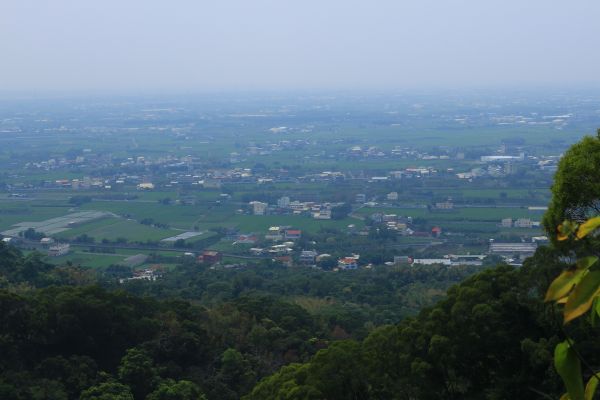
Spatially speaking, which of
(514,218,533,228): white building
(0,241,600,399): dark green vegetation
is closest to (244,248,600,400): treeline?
(0,241,600,399): dark green vegetation

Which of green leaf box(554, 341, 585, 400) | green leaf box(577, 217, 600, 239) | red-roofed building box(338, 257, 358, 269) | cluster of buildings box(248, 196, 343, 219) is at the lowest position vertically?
cluster of buildings box(248, 196, 343, 219)

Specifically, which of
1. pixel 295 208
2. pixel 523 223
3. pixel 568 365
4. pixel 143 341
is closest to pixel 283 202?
pixel 295 208

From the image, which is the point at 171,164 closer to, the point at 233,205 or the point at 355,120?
the point at 233,205

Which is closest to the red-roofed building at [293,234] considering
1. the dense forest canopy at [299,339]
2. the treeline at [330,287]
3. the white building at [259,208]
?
the white building at [259,208]

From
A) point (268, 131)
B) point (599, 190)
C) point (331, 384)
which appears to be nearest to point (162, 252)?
point (331, 384)

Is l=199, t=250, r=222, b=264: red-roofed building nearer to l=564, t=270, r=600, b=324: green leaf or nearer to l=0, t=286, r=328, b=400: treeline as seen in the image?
l=0, t=286, r=328, b=400: treeline

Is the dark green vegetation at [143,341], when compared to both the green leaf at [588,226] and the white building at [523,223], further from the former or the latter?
the white building at [523,223]

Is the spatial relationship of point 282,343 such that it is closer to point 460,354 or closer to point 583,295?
point 460,354

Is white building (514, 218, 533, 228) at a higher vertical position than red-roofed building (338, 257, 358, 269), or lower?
higher

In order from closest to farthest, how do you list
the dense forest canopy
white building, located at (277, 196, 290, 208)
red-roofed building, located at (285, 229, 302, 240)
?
the dense forest canopy < red-roofed building, located at (285, 229, 302, 240) < white building, located at (277, 196, 290, 208)
